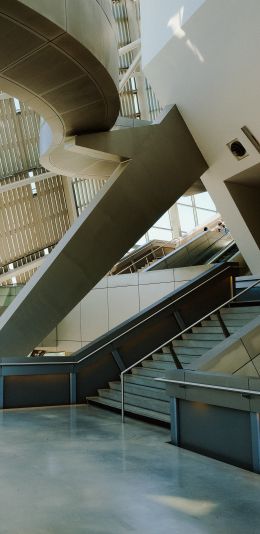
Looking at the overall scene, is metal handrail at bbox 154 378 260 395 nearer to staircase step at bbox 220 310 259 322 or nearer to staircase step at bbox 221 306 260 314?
staircase step at bbox 220 310 259 322

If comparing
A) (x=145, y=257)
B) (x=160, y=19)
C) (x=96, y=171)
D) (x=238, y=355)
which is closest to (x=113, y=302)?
(x=145, y=257)

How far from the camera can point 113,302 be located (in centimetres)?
2030

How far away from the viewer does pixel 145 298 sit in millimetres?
19031

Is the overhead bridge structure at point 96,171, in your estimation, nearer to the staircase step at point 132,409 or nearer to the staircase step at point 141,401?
the staircase step at point 132,409

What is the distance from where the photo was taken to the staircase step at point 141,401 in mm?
8797

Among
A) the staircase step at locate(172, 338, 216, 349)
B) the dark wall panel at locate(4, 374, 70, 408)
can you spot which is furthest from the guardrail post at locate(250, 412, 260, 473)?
the dark wall panel at locate(4, 374, 70, 408)

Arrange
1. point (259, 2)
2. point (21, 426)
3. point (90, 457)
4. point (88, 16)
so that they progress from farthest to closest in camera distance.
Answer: point (259, 2) < point (21, 426) < point (88, 16) < point (90, 457)

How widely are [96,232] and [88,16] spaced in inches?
246

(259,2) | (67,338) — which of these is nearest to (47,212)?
(67,338)

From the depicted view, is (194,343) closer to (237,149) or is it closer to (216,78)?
(237,149)

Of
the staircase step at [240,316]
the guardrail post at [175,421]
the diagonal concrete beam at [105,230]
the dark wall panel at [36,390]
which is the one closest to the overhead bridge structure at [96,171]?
the diagonal concrete beam at [105,230]

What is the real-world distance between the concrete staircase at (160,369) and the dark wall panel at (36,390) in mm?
686

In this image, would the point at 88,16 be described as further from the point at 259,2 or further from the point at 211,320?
the point at 211,320

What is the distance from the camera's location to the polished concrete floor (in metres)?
3.78
